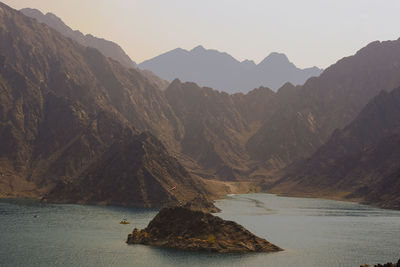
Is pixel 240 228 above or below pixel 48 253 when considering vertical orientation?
above

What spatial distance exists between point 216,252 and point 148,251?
20.1 meters

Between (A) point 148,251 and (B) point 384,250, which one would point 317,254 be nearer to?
(B) point 384,250

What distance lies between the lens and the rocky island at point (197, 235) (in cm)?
15088

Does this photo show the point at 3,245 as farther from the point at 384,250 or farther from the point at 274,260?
the point at 384,250

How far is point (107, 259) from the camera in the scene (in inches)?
5448

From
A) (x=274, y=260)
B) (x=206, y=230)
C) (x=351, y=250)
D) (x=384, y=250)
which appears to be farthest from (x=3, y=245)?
(x=384, y=250)

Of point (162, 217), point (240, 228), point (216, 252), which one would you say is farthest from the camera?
point (162, 217)

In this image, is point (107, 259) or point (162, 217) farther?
point (162, 217)

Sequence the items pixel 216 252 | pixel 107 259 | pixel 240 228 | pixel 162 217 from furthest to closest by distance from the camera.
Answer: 1. pixel 162 217
2. pixel 240 228
3. pixel 216 252
4. pixel 107 259

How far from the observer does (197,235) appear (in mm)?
156250

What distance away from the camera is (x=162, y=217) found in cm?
16912

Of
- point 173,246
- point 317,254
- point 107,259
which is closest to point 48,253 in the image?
point 107,259

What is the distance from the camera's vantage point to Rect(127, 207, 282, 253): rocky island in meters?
151

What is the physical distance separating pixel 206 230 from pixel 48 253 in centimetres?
4683
